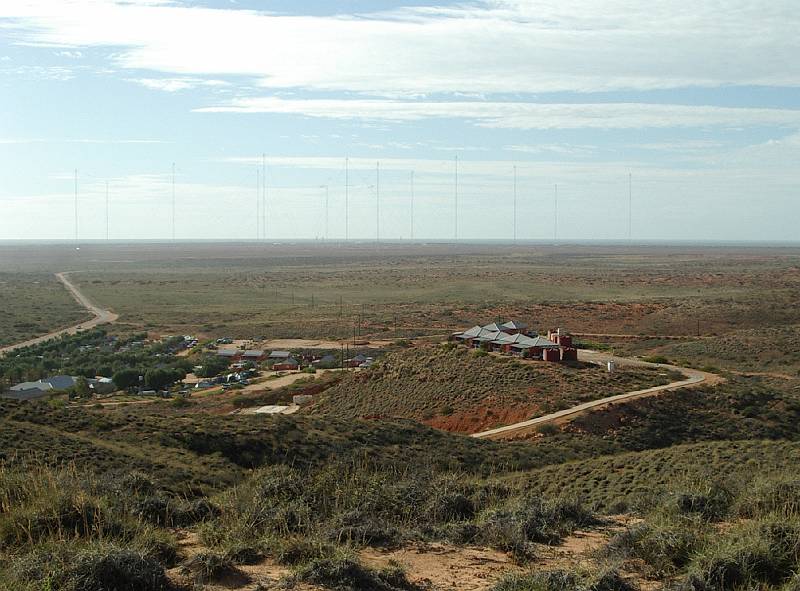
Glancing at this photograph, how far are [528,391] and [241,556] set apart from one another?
1162 inches

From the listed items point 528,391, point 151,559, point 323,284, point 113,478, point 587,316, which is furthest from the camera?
point 323,284

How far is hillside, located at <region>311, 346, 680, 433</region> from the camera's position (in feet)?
114

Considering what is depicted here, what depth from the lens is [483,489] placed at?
502 inches

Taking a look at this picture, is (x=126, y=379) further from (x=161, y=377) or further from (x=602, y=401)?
(x=602, y=401)

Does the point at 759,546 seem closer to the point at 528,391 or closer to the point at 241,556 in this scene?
the point at 241,556

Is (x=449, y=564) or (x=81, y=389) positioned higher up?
(x=449, y=564)

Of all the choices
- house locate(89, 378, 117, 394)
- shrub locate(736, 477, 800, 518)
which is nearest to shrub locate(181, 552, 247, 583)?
shrub locate(736, 477, 800, 518)

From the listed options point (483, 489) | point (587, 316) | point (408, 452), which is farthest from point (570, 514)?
point (587, 316)

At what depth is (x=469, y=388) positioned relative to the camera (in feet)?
127

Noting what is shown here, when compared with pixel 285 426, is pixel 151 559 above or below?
above

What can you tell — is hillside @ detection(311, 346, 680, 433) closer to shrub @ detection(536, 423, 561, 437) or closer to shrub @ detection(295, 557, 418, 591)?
shrub @ detection(536, 423, 561, 437)

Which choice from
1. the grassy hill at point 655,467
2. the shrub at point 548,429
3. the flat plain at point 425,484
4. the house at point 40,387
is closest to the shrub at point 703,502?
the flat plain at point 425,484

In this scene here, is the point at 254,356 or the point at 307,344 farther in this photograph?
the point at 307,344

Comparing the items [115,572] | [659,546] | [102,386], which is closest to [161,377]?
[102,386]
